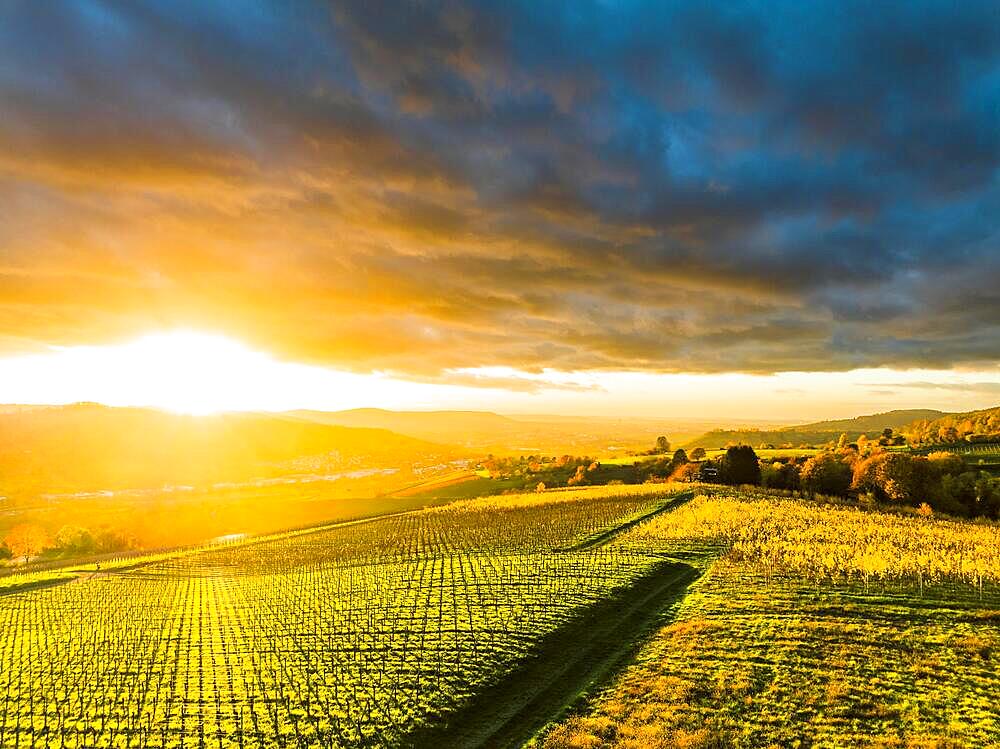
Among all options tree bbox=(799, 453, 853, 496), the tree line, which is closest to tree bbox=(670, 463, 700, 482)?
the tree line

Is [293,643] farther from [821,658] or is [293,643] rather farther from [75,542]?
[75,542]

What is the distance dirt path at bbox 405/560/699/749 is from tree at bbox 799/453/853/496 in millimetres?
75523

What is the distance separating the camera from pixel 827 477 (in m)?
100

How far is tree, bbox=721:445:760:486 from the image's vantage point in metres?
116

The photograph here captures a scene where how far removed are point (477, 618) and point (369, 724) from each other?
12371 millimetres

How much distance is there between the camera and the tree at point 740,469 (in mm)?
116338

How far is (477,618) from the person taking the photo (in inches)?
1353

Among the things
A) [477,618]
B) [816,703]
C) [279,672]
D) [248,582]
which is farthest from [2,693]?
[816,703]

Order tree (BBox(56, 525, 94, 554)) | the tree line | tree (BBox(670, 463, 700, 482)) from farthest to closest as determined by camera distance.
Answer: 1. tree (BBox(670, 463, 700, 482))
2. tree (BBox(56, 525, 94, 554))
3. the tree line

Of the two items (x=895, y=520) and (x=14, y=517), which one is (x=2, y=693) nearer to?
(x=895, y=520)

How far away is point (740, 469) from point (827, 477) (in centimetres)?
1847

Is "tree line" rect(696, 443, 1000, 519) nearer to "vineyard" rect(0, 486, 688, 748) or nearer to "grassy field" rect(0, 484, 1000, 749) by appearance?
"grassy field" rect(0, 484, 1000, 749)

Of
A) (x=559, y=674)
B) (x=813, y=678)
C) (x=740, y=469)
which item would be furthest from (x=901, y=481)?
(x=559, y=674)

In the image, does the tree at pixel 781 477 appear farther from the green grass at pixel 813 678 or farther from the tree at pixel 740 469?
the green grass at pixel 813 678
